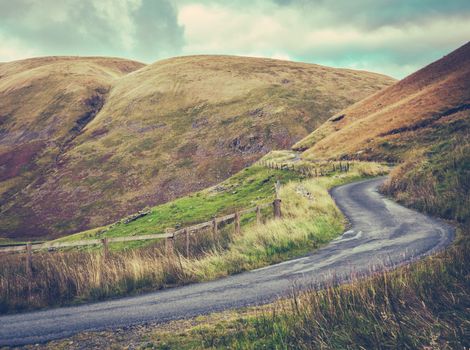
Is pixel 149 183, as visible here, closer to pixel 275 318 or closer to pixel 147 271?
pixel 147 271

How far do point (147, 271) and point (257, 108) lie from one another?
8354 cm

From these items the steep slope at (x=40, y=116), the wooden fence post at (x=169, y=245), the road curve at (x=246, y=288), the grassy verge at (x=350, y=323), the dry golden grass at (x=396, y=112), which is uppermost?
the steep slope at (x=40, y=116)

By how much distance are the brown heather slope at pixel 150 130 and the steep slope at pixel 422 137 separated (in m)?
14.8

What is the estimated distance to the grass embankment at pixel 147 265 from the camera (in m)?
12.1

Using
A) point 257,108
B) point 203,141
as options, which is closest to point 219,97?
point 257,108

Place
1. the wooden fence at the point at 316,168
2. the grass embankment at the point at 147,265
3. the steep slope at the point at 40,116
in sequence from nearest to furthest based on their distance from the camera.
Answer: the grass embankment at the point at 147,265 → the wooden fence at the point at 316,168 → the steep slope at the point at 40,116

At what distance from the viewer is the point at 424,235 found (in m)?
15.3

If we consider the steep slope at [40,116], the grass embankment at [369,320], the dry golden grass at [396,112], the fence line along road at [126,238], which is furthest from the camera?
the steep slope at [40,116]

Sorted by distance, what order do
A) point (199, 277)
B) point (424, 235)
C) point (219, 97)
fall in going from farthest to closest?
point (219, 97) → point (424, 235) → point (199, 277)

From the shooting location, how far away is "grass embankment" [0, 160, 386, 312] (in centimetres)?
1213

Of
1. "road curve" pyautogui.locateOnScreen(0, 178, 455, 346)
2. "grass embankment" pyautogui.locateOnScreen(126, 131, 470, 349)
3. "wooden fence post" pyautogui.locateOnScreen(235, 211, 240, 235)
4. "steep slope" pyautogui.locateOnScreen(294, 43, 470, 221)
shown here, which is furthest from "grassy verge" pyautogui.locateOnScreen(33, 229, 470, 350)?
"steep slope" pyautogui.locateOnScreen(294, 43, 470, 221)

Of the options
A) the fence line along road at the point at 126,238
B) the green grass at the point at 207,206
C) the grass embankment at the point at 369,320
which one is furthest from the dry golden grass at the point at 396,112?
the grass embankment at the point at 369,320

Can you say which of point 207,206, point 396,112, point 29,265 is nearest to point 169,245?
point 29,265

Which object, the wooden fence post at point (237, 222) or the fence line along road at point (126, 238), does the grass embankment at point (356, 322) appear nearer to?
the fence line along road at point (126, 238)
